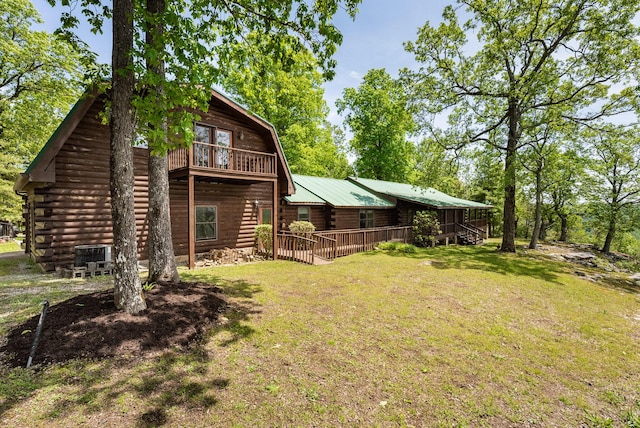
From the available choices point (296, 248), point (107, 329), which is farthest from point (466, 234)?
point (107, 329)

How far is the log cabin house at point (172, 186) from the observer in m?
9.13

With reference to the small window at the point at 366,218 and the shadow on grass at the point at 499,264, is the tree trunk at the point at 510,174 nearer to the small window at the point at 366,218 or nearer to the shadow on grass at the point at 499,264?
the shadow on grass at the point at 499,264

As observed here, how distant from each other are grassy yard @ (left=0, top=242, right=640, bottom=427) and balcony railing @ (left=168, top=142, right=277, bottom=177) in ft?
17.6

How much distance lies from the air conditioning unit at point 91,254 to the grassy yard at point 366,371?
40.0 inches

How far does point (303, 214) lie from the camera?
17.0 m

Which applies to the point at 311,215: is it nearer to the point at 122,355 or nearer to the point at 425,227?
the point at 425,227

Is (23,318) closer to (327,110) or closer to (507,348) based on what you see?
(507,348)

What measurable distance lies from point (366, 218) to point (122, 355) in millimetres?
17854

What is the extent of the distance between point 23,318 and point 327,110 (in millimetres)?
28823

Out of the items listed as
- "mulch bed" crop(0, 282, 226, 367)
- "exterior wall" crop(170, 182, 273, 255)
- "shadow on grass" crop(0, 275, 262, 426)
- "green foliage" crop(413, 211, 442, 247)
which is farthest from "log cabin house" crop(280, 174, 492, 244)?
"shadow on grass" crop(0, 275, 262, 426)

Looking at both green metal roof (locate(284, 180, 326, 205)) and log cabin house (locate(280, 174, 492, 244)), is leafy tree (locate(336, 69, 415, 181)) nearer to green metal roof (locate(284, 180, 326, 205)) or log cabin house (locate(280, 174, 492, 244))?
log cabin house (locate(280, 174, 492, 244))

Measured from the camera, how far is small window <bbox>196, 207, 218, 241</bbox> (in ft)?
41.0

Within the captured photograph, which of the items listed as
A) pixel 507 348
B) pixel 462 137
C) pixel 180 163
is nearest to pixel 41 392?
pixel 507 348

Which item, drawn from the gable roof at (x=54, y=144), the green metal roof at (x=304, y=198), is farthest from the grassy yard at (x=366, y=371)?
the green metal roof at (x=304, y=198)
